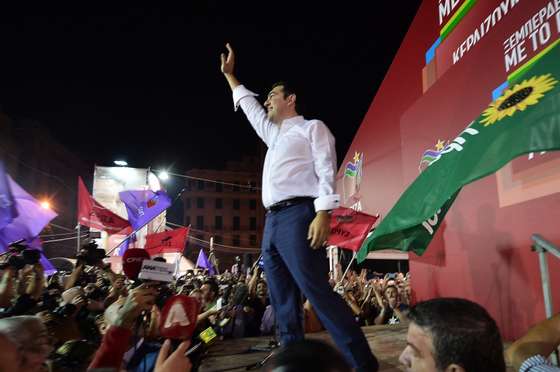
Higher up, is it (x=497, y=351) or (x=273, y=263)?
(x=273, y=263)

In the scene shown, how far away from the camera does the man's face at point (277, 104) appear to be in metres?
2.86

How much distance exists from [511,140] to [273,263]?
146 cm

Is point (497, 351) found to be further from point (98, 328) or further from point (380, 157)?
point (380, 157)

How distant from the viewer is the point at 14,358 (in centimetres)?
144

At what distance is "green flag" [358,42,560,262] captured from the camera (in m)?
1.69

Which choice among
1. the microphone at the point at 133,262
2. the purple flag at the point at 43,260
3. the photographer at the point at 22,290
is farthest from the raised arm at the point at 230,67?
the purple flag at the point at 43,260

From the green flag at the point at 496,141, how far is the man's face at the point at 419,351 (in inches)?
32.4

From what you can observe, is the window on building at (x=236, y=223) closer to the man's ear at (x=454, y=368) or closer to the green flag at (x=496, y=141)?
the green flag at (x=496, y=141)

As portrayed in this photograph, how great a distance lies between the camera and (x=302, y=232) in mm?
2338

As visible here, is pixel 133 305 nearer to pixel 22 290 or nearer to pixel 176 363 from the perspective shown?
pixel 176 363

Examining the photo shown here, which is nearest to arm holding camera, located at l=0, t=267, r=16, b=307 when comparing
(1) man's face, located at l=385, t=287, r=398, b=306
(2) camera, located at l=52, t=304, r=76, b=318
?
(2) camera, located at l=52, t=304, r=76, b=318

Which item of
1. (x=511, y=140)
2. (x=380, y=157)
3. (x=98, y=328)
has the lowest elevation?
(x=98, y=328)

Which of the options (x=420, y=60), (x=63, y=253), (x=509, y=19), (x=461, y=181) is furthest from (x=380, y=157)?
(x=63, y=253)

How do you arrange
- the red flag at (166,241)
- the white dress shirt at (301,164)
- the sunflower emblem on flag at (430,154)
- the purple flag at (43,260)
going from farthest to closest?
1. the red flag at (166,241)
2. the purple flag at (43,260)
3. the sunflower emblem on flag at (430,154)
4. the white dress shirt at (301,164)
